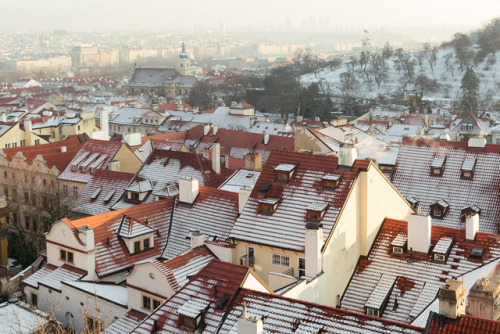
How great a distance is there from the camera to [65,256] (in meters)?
30.9

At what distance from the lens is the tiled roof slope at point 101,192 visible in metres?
41.0

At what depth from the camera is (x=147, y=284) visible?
1001 inches

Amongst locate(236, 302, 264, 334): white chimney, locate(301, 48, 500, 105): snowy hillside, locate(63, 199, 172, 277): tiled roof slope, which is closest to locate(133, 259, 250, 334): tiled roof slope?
locate(236, 302, 264, 334): white chimney

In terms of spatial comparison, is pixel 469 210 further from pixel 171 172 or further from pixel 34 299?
pixel 34 299

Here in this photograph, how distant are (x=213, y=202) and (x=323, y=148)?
17.3 meters

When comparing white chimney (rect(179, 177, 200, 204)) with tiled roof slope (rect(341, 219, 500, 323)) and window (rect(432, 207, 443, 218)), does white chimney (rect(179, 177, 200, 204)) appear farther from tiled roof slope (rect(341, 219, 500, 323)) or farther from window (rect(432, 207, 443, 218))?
window (rect(432, 207, 443, 218))

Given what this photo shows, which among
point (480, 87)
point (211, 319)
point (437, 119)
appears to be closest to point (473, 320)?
point (211, 319)

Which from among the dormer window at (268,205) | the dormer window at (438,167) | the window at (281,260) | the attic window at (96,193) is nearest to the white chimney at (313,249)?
the window at (281,260)

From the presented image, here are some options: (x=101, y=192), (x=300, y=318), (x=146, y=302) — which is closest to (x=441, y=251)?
(x=300, y=318)

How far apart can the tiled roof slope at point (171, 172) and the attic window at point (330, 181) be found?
47.6ft

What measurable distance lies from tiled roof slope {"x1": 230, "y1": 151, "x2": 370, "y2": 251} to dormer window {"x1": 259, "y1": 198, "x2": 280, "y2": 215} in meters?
0.16

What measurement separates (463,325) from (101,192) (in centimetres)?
2897

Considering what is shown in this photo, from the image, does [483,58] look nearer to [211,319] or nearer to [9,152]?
[9,152]

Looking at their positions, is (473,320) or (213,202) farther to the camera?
(213,202)
